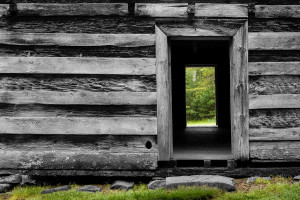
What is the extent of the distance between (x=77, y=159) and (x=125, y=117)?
983 millimetres

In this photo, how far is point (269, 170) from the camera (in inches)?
151

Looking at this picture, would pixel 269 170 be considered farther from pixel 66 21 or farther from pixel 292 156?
pixel 66 21

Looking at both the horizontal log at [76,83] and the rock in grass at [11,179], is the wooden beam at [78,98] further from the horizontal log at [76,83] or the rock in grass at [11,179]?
the rock in grass at [11,179]

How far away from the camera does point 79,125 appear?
3840 mm

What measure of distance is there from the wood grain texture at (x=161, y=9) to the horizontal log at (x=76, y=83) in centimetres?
100

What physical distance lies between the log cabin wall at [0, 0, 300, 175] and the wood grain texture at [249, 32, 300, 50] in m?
0.02

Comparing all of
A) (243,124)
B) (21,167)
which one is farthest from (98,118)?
(243,124)

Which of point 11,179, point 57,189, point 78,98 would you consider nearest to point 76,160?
point 57,189

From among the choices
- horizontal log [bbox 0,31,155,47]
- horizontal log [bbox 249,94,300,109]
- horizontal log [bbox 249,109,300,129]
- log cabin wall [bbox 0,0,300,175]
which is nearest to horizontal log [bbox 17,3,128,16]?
log cabin wall [bbox 0,0,300,175]

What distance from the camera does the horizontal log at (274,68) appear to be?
3844 millimetres

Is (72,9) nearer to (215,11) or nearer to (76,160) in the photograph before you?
(215,11)

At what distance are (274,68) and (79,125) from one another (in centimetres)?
316

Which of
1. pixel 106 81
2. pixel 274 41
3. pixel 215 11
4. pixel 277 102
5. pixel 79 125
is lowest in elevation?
pixel 79 125

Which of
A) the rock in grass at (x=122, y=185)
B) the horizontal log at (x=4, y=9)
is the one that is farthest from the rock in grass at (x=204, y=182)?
the horizontal log at (x=4, y=9)
